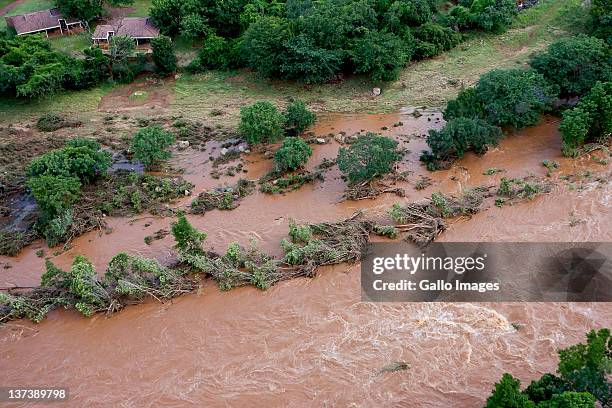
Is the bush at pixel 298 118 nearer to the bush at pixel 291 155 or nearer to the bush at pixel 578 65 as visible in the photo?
the bush at pixel 291 155

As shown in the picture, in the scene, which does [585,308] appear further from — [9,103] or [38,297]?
[9,103]

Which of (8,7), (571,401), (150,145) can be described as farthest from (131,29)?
(571,401)

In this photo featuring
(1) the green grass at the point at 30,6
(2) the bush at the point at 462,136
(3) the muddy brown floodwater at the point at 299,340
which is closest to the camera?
(3) the muddy brown floodwater at the point at 299,340

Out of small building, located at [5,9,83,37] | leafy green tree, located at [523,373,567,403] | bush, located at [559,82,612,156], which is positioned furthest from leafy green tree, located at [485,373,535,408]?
small building, located at [5,9,83,37]

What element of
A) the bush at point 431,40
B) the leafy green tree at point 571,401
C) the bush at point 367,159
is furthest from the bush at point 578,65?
the leafy green tree at point 571,401

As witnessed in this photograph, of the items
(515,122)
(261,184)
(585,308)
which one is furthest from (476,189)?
(261,184)

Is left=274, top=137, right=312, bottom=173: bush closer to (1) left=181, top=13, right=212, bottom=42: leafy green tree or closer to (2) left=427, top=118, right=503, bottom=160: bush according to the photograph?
(2) left=427, top=118, right=503, bottom=160: bush
